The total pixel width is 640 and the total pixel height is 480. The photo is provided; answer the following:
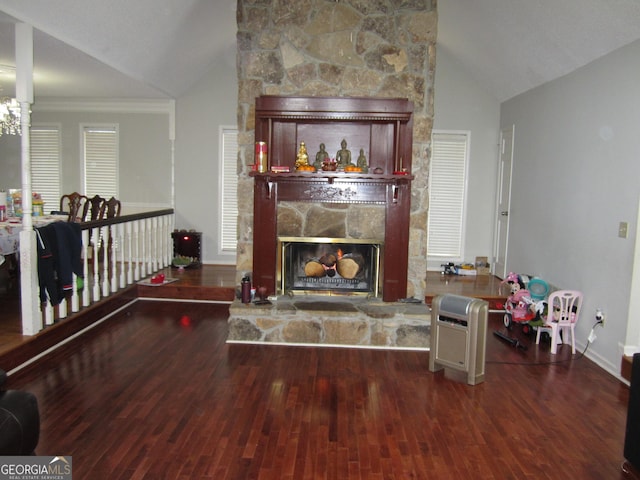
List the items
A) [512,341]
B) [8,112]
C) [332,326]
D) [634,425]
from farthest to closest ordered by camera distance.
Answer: [8,112] → [512,341] → [332,326] → [634,425]

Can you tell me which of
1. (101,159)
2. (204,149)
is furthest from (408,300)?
(101,159)

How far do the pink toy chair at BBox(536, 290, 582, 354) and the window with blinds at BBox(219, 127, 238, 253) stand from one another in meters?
4.50

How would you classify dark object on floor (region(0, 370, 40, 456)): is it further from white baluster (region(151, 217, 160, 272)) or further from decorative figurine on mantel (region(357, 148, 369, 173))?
white baluster (region(151, 217, 160, 272))

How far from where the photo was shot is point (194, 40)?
20.2ft

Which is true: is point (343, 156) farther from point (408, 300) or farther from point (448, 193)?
point (448, 193)

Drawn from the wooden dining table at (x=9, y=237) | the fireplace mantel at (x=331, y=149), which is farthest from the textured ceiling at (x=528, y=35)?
the wooden dining table at (x=9, y=237)

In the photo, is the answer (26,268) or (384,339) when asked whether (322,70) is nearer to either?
(384,339)

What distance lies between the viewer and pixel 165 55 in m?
5.93

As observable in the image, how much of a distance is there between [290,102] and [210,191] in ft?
10.3

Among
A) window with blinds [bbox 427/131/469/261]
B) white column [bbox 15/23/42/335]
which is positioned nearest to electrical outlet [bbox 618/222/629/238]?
window with blinds [bbox 427/131/469/261]

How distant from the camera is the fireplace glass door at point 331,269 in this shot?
5.21 meters

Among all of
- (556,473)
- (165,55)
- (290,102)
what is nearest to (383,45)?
(290,102)

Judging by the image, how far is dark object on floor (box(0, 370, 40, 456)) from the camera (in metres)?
2.37

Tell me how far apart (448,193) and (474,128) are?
1.00 metres
